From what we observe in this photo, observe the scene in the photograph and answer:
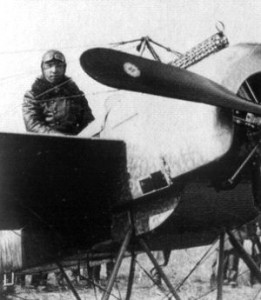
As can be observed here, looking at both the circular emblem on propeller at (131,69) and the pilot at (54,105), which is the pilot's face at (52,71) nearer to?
the pilot at (54,105)

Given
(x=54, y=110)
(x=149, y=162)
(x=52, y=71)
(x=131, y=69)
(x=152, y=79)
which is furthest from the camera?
(x=52, y=71)

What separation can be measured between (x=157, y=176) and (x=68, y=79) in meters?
2.95

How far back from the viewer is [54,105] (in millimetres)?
6516

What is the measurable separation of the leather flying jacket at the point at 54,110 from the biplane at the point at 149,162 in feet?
3.51

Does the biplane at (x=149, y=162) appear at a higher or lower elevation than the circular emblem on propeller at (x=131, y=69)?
lower

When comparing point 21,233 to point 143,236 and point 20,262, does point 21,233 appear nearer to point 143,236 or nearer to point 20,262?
point 20,262

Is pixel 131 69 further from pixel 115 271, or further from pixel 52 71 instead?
pixel 52 71

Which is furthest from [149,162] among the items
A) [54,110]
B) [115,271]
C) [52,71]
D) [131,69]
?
[52,71]

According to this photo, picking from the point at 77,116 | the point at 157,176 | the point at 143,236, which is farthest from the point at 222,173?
the point at 77,116

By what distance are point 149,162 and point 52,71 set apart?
9.66 ft

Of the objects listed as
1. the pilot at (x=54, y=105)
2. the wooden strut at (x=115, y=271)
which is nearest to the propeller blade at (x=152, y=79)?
the wooden strut at (x=115, y=271)

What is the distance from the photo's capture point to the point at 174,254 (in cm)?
2344

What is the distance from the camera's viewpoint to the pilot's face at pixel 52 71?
6926mm

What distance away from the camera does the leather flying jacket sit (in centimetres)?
609
